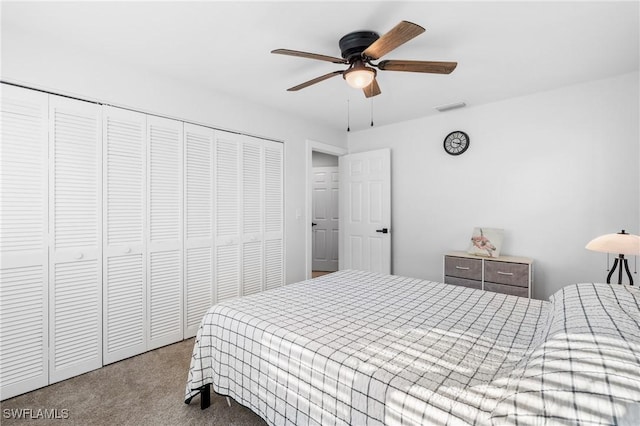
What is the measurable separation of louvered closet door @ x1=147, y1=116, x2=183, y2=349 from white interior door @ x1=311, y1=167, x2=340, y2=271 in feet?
11.1

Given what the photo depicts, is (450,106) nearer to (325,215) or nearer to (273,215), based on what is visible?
(273,215)

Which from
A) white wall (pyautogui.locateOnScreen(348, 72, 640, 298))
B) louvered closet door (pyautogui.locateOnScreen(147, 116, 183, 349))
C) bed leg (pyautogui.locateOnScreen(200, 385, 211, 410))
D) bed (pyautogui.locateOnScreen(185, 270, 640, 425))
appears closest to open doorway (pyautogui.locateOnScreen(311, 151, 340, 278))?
white wall (pyautogui.locateOnScreen(348, 72, 640, 298))

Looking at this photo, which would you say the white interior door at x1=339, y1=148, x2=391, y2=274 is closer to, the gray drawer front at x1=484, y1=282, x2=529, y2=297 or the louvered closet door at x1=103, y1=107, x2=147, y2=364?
the gray drawer front at x1=484, y1=282, x2=529, y2=297

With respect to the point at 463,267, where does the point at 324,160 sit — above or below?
above

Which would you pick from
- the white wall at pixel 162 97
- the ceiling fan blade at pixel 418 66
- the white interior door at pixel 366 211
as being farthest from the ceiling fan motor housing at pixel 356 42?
the white interior door at pixel 366 211

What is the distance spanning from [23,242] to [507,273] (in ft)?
13.7

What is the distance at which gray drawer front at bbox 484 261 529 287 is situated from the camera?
3.07 m

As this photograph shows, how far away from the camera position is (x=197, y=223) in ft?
9.93

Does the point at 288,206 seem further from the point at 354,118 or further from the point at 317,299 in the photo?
the point at 317,299

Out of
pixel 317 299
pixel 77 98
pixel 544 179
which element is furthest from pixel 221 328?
pixel 544 179

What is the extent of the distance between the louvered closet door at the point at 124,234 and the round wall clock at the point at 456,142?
11.1 feet

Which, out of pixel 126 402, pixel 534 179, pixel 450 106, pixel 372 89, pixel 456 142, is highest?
pixel 450 106

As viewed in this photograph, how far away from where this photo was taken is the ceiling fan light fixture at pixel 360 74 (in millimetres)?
2004

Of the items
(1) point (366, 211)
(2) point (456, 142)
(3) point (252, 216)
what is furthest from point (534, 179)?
(3) point (252, 216)
